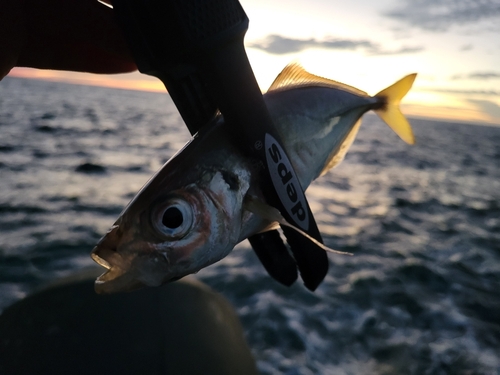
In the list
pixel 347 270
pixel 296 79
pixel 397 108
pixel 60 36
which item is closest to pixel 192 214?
pixel 296 79

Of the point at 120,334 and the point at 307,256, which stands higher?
the point at 307,256

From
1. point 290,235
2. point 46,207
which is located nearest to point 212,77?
→ point 290,235

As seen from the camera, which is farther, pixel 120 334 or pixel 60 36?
pixel 120 334

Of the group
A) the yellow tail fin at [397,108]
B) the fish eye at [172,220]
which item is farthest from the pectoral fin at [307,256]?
the yellow tail fin at [397,108]

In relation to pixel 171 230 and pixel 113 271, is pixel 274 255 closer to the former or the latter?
pixel 171 230

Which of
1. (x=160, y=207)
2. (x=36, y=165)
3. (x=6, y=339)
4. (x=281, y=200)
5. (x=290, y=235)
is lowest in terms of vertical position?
(x=36, y=165)

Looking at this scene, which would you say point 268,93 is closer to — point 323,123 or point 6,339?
point 323,123
